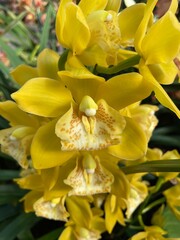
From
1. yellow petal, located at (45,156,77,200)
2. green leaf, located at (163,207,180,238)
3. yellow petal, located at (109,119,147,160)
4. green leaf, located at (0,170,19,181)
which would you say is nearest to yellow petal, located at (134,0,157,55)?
yellow petal, located at (109,119,147,160)

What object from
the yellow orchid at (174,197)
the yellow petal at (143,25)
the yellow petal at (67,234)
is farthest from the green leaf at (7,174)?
the yellow petal at (143,25)

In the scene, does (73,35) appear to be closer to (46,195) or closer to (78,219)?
(46,195)

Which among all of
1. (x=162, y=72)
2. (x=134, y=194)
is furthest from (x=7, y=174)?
(x=162, y=72)

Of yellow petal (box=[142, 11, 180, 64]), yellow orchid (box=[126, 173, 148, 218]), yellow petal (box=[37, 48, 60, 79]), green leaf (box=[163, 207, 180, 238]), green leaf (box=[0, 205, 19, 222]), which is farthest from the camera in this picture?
green leaf (box=[0, 205, 19, 222])

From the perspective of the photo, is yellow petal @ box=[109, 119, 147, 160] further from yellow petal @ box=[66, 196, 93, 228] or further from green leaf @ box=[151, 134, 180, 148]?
green leaf @ box=[151, 134, 180, 148]

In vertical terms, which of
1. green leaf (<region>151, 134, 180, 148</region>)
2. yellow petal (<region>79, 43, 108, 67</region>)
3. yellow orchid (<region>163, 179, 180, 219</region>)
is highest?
yellow petal (<region>79, 43, 108, 67</region>)

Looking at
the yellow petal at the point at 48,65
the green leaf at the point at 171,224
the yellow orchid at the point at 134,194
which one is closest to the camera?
the yellow petal at the point at 48,65

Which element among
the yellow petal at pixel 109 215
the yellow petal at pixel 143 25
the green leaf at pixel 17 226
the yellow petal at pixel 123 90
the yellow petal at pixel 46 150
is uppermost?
the yellow petal at pixel 143 25

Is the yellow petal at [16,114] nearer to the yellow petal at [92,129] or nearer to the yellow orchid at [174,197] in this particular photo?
the yellow petal at [92,129]

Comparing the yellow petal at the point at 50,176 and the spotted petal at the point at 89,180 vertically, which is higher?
the yellow petal at the point at 50,176
